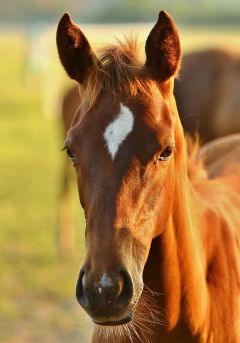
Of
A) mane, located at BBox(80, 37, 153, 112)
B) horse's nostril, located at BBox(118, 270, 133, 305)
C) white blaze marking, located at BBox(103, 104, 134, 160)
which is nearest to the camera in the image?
horse's nostril, located at BBox(118, 270, 133, 305)

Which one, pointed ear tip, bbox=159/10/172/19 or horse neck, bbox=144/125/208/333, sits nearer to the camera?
pointed ear tip, bbox=159/10/172/19

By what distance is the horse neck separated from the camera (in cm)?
296

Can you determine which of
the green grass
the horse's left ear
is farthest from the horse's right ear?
the green grass

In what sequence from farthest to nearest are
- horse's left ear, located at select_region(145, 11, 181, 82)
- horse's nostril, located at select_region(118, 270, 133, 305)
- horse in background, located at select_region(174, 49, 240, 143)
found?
horse in background, located at select_region(174, 49, 240, 143)
horse's left ear, located at select_region(145, 11, 181, 82)
horse's nostril, located at select_region(118, 270, 133, 305)

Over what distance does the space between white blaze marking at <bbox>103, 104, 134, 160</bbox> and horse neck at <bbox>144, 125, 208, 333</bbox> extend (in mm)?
345

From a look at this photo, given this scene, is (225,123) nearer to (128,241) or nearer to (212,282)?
(212,282)

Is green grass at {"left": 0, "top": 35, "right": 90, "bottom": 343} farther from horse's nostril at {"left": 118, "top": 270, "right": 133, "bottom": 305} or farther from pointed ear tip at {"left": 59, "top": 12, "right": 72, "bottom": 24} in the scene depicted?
horse's nostril at {"left": 118, "top": 270, "right": 133, "bottom": 305}

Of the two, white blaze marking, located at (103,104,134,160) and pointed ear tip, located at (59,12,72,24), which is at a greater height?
pointed ear tip, located at (59,12,72,24)

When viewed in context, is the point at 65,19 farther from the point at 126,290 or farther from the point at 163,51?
the point at 126,290

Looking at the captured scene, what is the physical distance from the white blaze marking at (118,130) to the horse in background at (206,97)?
5.44m

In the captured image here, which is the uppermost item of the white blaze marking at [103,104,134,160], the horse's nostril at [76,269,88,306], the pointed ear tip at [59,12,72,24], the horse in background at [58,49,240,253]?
the pointed ear tip at [59,12,72,24]

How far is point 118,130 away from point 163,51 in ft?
1.38

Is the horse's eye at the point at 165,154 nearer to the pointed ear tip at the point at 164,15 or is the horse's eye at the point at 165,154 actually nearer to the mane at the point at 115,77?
the mane at the point at 115,77

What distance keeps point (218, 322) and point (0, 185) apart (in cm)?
800
